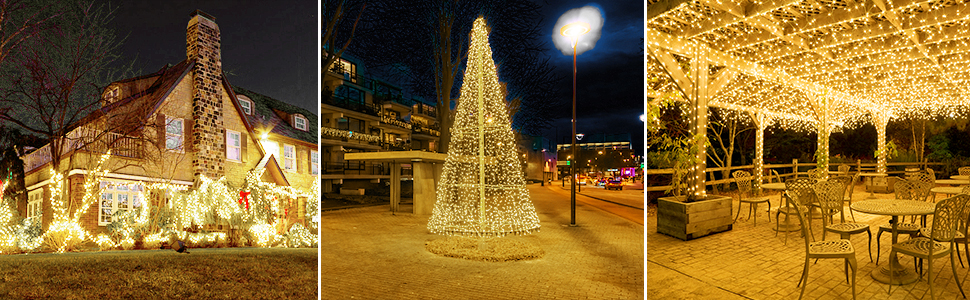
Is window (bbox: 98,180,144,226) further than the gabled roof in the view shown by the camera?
No

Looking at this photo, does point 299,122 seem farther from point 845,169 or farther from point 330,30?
point 845,169

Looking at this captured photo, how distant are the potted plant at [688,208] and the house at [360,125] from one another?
11093 millimetres

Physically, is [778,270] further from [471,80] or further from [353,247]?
[353,247]

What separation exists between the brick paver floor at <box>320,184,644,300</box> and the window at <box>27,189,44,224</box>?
3601 millimetres

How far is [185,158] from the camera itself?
21.9 feet

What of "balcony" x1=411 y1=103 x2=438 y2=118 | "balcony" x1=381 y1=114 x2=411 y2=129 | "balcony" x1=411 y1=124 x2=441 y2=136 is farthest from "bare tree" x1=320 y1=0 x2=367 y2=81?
"balcony" x1=411 y1=103 x2=438 y2=118

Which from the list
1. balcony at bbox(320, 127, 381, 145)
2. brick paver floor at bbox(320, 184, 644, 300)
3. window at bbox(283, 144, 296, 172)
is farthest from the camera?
balcony at bbox(320, 127, 381, 145)

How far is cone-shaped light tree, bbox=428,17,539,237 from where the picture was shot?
6504mm

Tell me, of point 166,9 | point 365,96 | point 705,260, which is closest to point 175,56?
point 166,9

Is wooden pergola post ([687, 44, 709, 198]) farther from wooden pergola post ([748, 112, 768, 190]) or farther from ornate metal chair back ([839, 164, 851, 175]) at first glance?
ornate metal chair back ([839, 164, 851, 175])

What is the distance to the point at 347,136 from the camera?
78.9 feet

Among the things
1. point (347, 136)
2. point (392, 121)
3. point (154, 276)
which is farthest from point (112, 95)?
point (392, 121)

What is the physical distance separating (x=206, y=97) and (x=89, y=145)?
153cm

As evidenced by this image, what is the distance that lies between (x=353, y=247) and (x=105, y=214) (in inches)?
129
